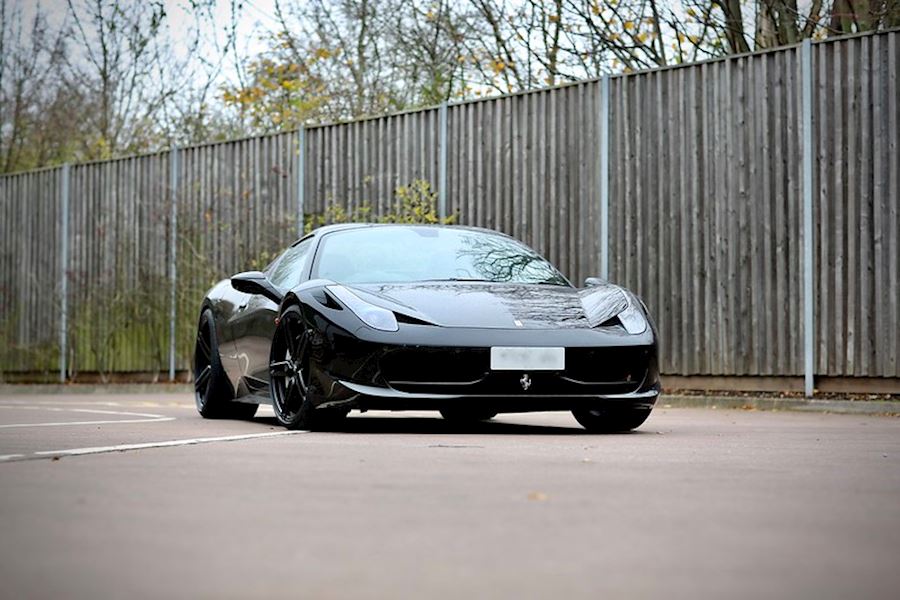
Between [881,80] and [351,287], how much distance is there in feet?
19.2

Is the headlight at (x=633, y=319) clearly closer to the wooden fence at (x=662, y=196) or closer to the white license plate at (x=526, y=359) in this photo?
the white license plate at (x=526, y=359)

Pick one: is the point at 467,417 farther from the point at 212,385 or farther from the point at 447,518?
the point at 447,518

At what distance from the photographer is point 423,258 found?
364 inches

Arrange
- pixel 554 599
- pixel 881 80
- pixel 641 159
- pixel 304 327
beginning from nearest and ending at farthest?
1. pixel 554 599
2. pixel 304 327
3. pixel 881 80
4. pixel 641 159

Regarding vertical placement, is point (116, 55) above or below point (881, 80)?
above

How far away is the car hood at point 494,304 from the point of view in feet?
26.8

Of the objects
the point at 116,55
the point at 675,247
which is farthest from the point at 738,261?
the point at 116,55

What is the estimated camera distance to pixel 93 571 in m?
3.44

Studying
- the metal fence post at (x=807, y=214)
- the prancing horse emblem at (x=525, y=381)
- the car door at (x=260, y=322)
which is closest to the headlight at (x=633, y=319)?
the prancing horse emblem at (x=525, y=381)

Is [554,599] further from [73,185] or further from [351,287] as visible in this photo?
[73,185]

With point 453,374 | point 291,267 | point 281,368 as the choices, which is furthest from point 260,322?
point 453,374

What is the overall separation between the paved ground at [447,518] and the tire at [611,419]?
35.3 inches

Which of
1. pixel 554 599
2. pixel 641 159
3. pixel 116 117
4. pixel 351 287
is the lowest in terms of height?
pixel 554 599

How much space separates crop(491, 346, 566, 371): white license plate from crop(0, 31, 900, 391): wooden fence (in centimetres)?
506
